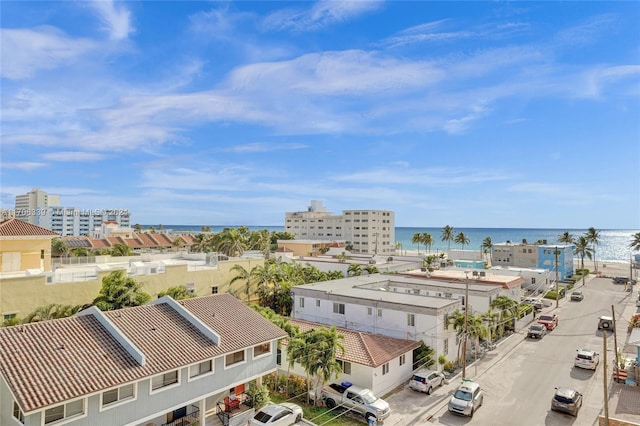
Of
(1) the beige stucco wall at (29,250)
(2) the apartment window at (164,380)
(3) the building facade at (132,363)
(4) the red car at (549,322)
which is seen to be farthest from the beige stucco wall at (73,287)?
(4) the red car at (549,322)

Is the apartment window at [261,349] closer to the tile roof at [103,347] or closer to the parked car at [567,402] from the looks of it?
the tile roof at [103,347]

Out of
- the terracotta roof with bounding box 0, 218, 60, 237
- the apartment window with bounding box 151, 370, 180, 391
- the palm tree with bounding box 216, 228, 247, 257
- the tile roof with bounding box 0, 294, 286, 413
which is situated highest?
the terracotta roof with bounding box 0, 218, 60, 237

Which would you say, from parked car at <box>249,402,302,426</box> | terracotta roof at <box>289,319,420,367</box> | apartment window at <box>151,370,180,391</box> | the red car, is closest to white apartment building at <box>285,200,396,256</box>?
the red car

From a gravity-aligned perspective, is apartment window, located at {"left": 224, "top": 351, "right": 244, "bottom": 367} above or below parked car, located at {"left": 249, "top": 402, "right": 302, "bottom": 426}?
above

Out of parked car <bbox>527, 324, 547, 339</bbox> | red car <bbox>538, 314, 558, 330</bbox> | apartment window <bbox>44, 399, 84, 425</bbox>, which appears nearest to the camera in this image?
Answer: apartment window <bbox>44, 399, 84, 425</bbox>

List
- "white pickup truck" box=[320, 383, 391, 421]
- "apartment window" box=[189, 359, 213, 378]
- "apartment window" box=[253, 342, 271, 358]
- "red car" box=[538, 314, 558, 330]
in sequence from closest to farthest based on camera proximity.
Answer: "apartment window" box=[189, 359, 213, 378] < "white pickup truck" box=[320, 383, 391, 421] < "apartment window" box=[253, 342, 271, 358] < "red car" box=[538, 314, 558, 330]

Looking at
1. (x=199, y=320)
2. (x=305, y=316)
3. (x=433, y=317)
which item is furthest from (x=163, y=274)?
(x=433, y=317)

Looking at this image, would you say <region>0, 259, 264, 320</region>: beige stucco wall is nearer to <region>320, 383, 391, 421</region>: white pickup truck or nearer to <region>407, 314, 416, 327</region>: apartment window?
<region>320, 383, 391, 421</region>: white pickup truck
